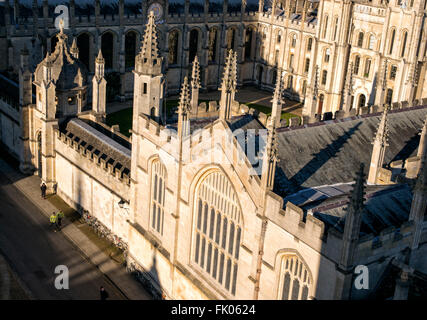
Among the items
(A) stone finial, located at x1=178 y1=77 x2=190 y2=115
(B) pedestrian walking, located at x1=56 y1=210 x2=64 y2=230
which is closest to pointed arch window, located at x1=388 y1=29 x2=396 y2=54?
(B) pedestrian walking, located at x1=56 y1=210 x2=64 y2=230

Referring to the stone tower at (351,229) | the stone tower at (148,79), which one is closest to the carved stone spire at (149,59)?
the stone tower at (148,79)

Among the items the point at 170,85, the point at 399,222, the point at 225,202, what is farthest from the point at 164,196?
the point at 170,85

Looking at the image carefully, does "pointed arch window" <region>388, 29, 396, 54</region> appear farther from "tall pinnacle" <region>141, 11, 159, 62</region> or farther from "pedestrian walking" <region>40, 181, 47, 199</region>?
"pedestrian walking" <region>40, 181, 47, 199</region>

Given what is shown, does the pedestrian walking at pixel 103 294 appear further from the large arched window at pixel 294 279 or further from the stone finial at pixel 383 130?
the stone finial at pixel 383 130

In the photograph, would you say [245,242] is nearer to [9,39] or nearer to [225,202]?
[225,202]

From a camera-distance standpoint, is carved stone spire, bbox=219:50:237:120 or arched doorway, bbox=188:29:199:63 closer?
carved stone spire, bbox=219:50:237:120
